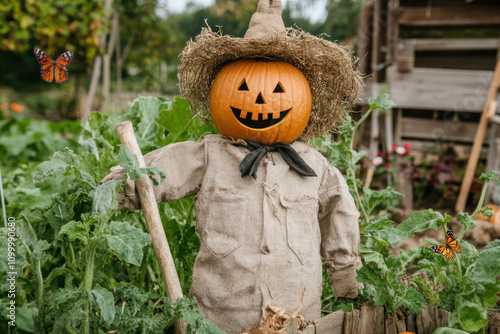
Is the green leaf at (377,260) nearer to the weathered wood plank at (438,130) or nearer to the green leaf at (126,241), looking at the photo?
the green leaf at (126,241)

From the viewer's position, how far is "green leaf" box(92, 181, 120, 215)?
155 centimetres

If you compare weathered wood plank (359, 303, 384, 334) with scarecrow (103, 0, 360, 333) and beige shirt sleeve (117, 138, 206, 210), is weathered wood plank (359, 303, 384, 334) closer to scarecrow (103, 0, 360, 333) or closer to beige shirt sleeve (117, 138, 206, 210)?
scarecrow (103, 0, 360, 333)

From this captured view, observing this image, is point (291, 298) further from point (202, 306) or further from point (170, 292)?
point (170, 292)

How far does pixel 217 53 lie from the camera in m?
1.90

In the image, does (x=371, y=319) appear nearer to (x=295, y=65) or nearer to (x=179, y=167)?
(x=179, y=167)

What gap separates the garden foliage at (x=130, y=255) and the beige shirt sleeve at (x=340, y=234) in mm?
80

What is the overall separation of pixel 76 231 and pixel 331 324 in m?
1.12

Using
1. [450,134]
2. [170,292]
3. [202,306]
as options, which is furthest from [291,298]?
[450,134]

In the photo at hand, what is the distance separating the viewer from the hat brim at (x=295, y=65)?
5.98 feet

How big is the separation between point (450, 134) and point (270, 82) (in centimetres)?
416

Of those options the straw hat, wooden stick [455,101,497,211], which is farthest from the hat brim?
wooden stick [455,101,497,211]

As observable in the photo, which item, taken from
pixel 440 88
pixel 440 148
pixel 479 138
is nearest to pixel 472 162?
pixel 479 138

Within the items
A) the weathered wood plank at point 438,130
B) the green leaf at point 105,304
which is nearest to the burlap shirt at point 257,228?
the green leaf at point 105,304

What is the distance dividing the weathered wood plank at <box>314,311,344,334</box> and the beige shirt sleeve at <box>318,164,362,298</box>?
6.9 inches
